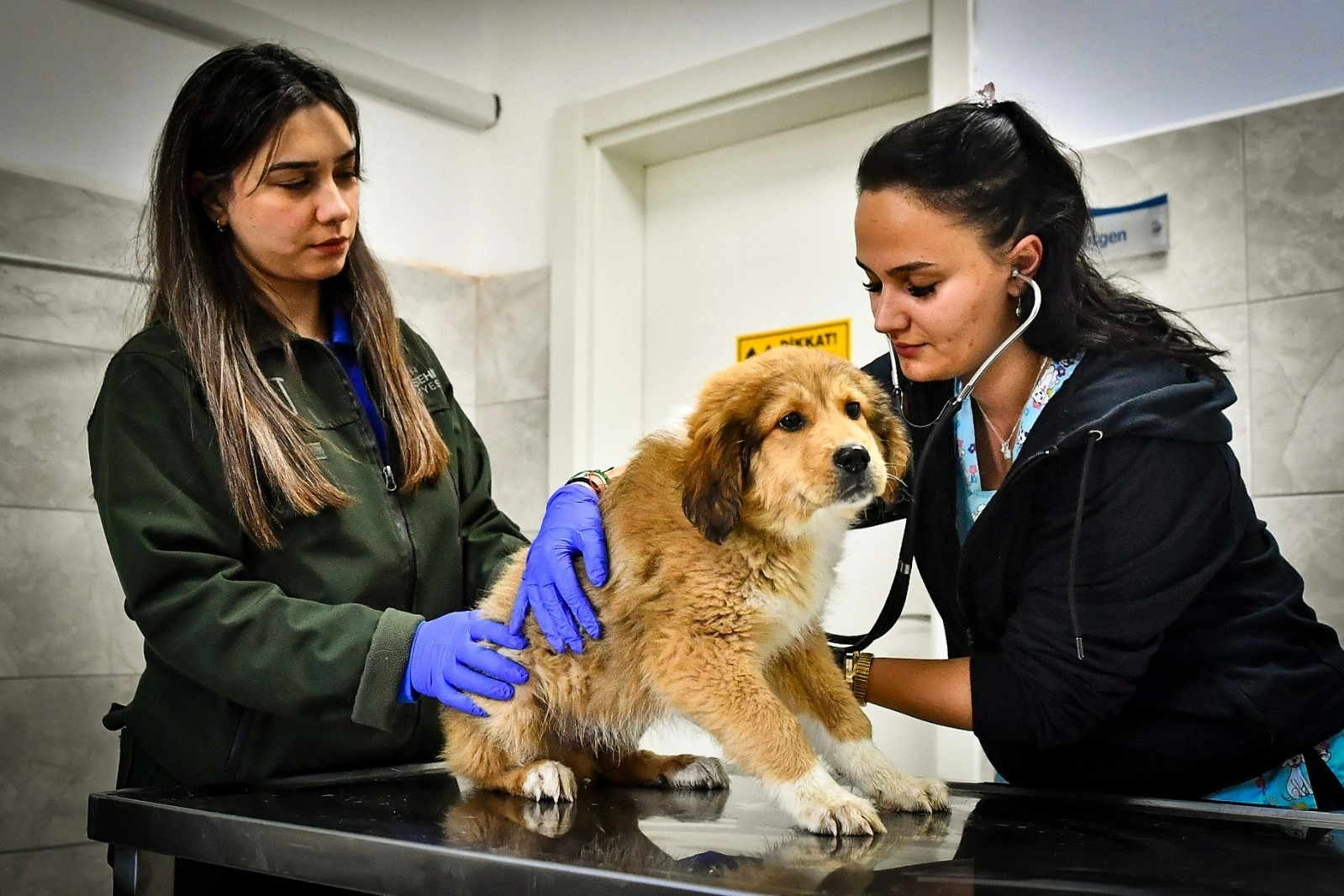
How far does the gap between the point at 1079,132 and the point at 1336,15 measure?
59 cm

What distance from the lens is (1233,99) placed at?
263cm

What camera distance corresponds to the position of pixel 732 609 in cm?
152

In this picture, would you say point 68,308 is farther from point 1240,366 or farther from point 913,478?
point 1240,366

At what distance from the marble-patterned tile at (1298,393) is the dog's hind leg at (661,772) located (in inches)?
60.8

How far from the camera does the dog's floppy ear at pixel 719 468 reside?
1.52m

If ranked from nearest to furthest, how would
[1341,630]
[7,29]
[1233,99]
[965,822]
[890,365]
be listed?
[965,822]
[890,365]
[1341,630]
[1233,99]
[7,29]

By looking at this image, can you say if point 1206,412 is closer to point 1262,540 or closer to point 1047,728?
point 1262,540

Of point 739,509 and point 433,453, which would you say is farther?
point 433,453

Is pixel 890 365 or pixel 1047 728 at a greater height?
pixel 890 365

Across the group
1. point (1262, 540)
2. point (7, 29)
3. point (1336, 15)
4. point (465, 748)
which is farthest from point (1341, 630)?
point (7, 29)

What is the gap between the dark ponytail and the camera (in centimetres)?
Result: 170

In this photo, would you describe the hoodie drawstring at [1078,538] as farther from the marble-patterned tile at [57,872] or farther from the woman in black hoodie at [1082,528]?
the marble-patterned tile at [57,872]

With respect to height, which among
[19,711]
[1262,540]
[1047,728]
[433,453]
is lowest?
[19,711]

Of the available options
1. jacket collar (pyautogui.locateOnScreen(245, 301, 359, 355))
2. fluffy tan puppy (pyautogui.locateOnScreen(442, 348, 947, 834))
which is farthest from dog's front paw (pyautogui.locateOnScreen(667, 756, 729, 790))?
jacket collar (pyautogui.locateOnScreen(245, 301, 359, 355))
